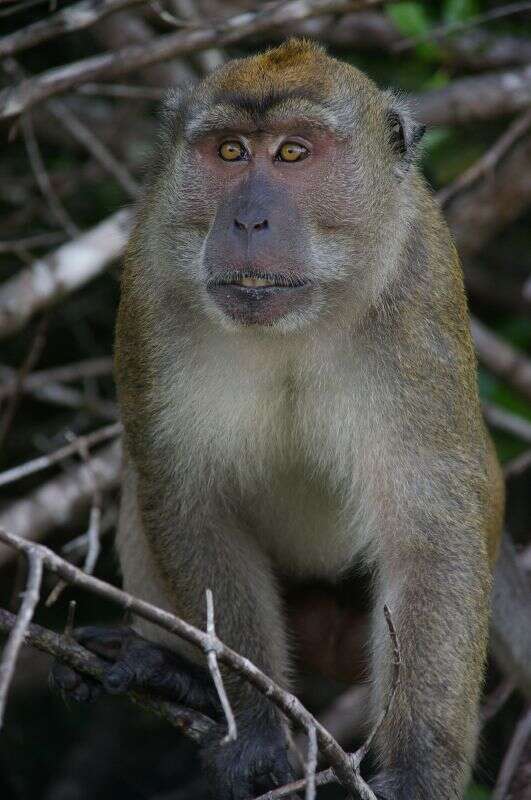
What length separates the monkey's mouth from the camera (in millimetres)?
3934

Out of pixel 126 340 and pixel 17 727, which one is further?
pixel 17 727

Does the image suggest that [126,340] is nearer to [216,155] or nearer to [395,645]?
[216,155]

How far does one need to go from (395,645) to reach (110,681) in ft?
3.97

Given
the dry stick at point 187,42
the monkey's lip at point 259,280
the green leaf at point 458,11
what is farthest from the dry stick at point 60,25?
the green leaf at point 458,11

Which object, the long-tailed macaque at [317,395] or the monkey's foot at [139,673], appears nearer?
the long-tailed macaque at [317,395]

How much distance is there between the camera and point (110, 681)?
4.30m

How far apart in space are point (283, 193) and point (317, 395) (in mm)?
765

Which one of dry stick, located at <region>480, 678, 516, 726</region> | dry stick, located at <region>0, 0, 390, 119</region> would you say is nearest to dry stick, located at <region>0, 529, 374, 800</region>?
dry stick, located at <region>480, 678, 516, 726</region>

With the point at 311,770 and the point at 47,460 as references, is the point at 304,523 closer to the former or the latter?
the point at 47,460

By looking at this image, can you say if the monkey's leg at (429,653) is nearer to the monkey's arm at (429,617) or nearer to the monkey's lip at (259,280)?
the monkey's arm at (429,617)

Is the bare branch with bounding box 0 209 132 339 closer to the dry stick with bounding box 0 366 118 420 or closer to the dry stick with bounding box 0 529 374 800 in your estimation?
the dry stick with bounding box 0 366 118 420

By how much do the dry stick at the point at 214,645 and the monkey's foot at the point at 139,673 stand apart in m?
1.19

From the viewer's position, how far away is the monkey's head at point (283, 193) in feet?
13.0

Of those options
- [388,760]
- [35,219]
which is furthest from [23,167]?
[388,760]
